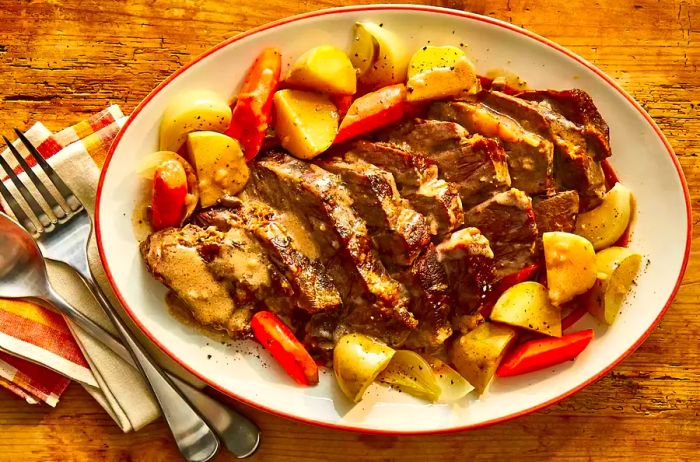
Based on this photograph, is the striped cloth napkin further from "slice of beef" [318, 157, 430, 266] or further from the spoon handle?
"slice of beef" [318, 157, 430, 266]

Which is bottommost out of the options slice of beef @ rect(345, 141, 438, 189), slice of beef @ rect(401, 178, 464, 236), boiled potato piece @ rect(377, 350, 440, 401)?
boiled potato piece @ rect(377, 350, 440, 401)

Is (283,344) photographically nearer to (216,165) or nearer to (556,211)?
(216,165)

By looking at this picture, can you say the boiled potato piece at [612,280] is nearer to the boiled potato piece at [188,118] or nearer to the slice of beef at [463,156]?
the slice of beef at [463,156]

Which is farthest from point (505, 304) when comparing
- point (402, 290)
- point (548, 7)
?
point (548, 7)

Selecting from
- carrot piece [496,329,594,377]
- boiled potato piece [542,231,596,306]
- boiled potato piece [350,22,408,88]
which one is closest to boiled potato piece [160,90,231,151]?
boiled potato piece [350,22,408,88]

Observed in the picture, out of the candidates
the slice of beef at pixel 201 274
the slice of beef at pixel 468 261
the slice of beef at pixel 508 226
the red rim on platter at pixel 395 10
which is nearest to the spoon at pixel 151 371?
the red rim on platter at pixel 395 10

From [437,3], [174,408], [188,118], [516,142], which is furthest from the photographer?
[437,3]

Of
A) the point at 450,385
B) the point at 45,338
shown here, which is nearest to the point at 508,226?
the point at 450,385

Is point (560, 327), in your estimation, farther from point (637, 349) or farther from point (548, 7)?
point (548, 7)
